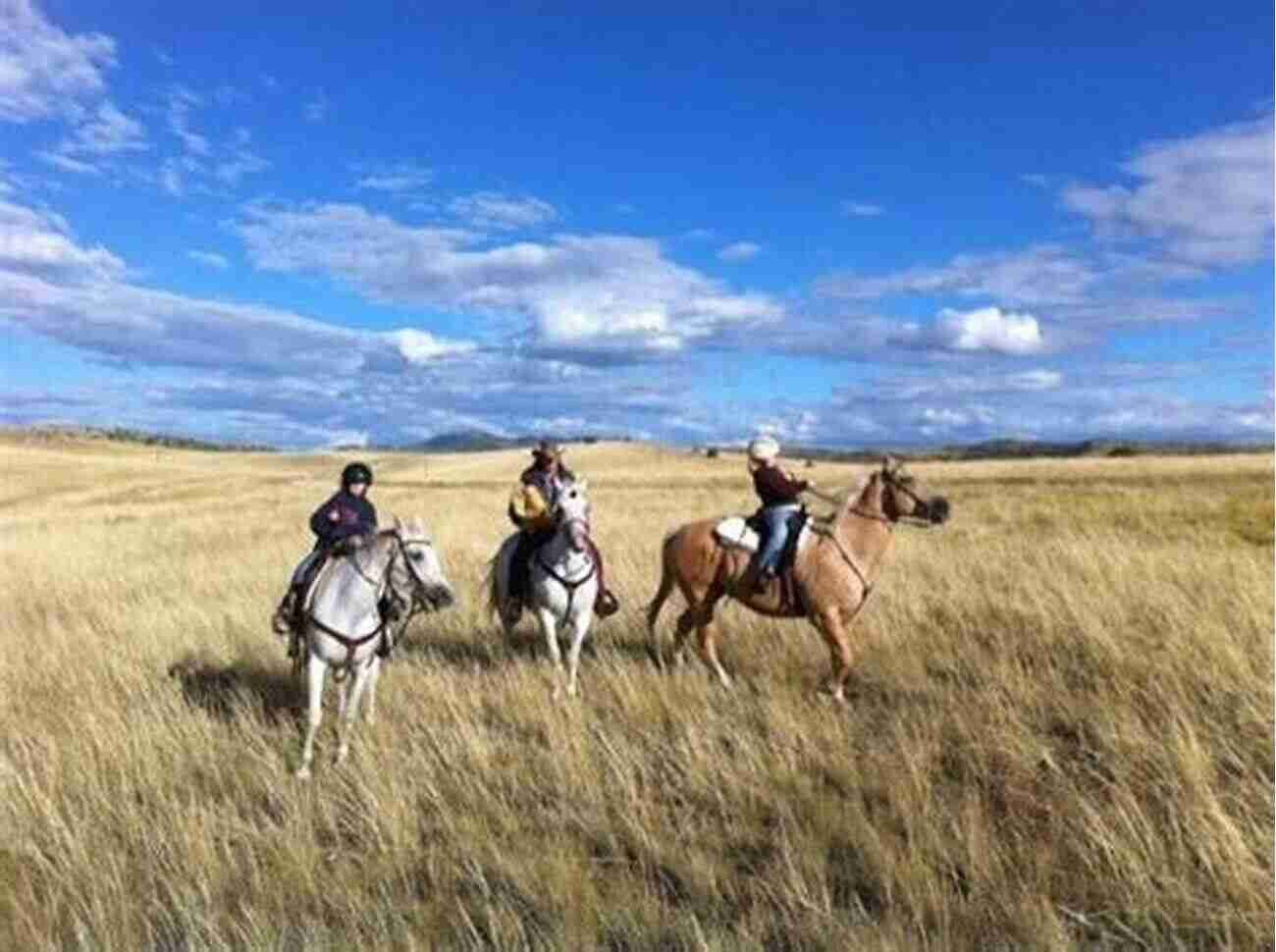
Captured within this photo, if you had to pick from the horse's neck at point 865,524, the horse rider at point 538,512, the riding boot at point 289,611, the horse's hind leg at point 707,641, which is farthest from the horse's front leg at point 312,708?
the horse's neck at point 865,524

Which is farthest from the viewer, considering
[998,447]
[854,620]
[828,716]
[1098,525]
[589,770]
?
[998,447]

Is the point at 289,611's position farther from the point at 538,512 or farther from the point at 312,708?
the point at 538,512

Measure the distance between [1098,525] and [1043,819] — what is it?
20.2 metres

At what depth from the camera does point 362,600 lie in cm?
920

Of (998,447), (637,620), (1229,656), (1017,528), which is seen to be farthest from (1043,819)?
(998,447)

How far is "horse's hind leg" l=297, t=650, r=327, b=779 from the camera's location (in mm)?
8225

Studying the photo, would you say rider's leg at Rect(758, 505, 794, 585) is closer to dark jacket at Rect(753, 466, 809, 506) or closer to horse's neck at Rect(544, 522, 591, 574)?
dark jacket at Rect(753, 466, 809, 506)

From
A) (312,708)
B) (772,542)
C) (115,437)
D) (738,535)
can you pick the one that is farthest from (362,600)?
(115,437)

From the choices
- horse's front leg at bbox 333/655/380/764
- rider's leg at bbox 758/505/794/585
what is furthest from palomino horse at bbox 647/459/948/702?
horse's front leg at bbox 333/655/380/764

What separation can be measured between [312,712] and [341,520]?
5.26 ft

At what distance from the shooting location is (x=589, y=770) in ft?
25.6

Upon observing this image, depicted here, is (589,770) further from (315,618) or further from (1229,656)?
(1229,656)

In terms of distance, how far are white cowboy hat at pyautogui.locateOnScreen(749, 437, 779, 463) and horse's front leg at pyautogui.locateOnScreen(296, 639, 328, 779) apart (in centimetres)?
452

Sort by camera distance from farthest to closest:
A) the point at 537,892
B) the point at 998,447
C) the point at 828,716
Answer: the point at 998,447 → the point at 828,716 → the point at 537,892
